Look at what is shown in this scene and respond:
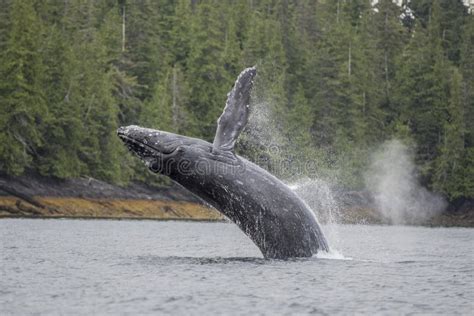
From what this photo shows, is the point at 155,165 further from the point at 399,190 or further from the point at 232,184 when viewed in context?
the point at 399,190

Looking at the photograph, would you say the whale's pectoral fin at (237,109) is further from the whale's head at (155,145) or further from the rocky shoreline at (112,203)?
the rocky shoreline at (112,203)

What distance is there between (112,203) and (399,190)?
35837 millimetres

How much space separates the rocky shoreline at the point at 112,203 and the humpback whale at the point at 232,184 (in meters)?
43.9

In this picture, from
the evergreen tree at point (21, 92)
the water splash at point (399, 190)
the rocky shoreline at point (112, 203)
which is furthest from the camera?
the water splash at point (399, 190)

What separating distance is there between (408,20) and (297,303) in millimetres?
126485

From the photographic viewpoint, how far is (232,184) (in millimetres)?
24328

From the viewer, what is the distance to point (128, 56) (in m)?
105

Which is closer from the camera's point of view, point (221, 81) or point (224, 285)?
point (224, 285)

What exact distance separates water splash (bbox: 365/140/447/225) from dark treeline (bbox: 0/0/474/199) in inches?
A: 54.6

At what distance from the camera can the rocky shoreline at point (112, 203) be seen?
70.8 m

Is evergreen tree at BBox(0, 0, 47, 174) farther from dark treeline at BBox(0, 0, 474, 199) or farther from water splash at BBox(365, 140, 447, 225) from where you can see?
water splash at BBox(365, 140, 447, 225)

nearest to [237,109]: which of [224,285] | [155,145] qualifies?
[155,145]

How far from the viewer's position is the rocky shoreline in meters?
70.8

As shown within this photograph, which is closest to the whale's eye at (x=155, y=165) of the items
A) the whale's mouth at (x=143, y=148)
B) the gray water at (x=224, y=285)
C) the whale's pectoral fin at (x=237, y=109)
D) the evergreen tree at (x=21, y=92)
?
the whale's mouth at (x=143, y=148)
